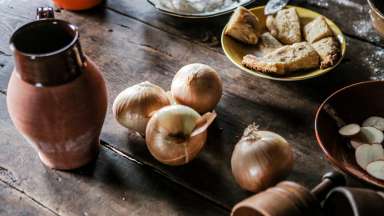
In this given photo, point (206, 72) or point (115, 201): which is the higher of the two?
point (206, 72)

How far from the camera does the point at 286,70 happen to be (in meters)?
0.96

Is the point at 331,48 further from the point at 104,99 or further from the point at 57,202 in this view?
the point at 57,202

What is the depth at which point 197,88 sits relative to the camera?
854mm

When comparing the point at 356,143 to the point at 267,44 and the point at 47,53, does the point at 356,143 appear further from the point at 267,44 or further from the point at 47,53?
the point at 47,53

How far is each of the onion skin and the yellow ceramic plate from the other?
22cm

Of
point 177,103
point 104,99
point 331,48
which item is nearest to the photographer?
point 104,99

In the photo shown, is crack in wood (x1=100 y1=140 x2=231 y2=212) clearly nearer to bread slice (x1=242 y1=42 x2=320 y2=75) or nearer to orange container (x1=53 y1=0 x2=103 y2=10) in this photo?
bread slice (x1=242 y1=42 x2=320 y2=75)

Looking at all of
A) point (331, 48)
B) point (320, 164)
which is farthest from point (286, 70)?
point (320, 164)

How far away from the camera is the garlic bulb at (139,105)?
827 millimetres

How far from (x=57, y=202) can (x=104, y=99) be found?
0.58 ft

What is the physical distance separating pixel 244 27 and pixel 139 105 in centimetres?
33

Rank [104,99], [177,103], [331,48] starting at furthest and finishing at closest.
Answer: [331,48] → [177,103] → [104,99]

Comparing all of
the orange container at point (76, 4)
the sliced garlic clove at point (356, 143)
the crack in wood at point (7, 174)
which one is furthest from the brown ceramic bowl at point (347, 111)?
the orange container at point (76, 4)

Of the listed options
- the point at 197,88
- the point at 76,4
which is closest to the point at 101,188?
the point at 197,88
